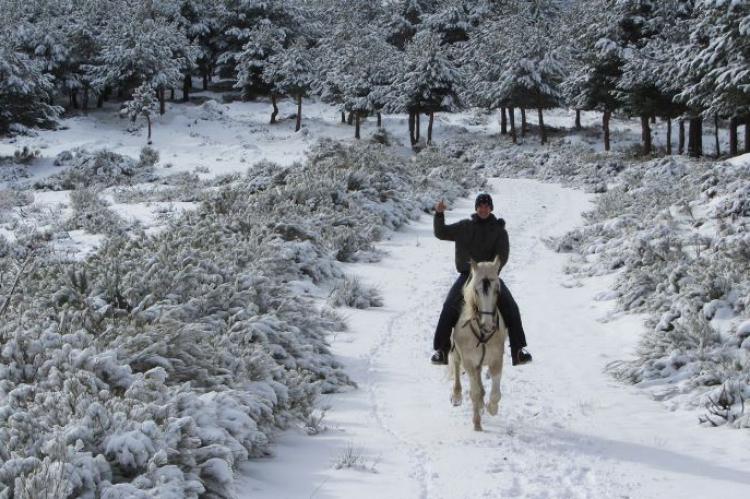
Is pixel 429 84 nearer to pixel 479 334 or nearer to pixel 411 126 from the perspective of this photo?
pixel 411 126

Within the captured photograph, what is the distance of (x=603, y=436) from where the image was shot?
664 cm

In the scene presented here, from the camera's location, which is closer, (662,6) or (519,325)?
(519,325)

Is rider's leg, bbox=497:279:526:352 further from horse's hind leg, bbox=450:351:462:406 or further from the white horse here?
horse's hind leg, bbox=450:351:462:406

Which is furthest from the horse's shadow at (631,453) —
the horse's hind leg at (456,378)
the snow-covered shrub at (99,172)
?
the snow-covered shrub at (99,172)

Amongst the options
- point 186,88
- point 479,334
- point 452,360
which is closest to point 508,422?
point 452,360

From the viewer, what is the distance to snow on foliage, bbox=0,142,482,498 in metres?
4.44

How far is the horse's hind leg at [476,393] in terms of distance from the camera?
6.61 meters

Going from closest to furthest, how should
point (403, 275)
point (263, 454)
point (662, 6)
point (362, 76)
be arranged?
point (263, 454), point (403, 275), point (662, 6), point (362, 76)

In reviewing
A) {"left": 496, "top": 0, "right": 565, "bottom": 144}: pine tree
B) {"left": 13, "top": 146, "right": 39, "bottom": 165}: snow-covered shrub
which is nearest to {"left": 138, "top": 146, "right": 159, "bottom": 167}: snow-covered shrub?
{"left": 13, "top": 146, "right": 39, "bottom": 165}: snow-covered shrub

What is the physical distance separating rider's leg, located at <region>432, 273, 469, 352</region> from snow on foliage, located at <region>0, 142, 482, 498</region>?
1.49 meters

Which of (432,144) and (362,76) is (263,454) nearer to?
(432,144)

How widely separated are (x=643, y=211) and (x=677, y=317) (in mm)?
9057

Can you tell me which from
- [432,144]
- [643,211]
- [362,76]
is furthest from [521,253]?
[362,76]

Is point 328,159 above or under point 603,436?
above
